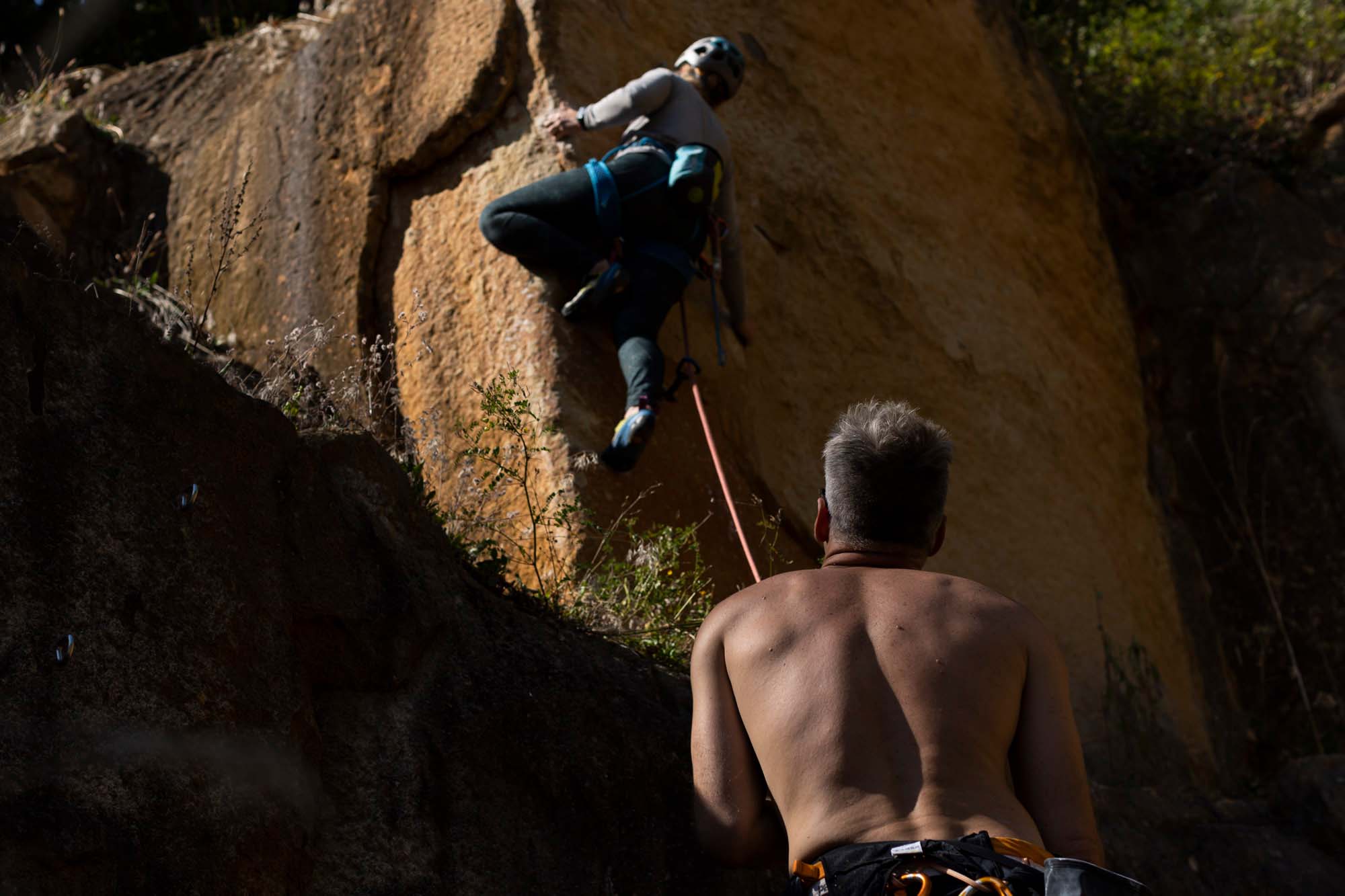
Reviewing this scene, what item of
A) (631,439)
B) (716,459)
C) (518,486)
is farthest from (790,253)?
(716,459)

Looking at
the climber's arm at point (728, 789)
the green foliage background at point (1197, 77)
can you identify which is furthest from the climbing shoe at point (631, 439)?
the green foliage background at point (1197, 77)

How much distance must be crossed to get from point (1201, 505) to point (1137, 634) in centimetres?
148

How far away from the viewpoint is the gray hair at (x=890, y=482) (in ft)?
8.82

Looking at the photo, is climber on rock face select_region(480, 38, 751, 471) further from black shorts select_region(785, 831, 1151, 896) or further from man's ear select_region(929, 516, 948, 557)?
black shorts select_region(785, 831, 1151, 896)

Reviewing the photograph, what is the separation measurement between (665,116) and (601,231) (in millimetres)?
514

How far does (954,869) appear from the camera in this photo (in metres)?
2.16

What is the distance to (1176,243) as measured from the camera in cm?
873

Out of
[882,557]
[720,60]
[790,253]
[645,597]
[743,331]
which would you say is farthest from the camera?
[790,253]

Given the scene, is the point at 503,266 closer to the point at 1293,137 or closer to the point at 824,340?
the point at 824,340

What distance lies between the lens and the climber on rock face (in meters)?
4.80

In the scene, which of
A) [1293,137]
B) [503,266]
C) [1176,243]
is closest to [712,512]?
[503,266]

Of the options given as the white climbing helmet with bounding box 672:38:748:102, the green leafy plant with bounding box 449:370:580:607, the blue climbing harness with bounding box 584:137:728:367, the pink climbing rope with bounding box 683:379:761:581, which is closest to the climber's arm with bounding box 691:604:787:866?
the green leafy plant with bounding box 449:370:580:607

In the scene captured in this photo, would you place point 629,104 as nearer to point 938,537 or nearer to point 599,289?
point 599,289

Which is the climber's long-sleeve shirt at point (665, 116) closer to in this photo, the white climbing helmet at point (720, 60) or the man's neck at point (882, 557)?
the white climbing helmet at point (720, 60)
